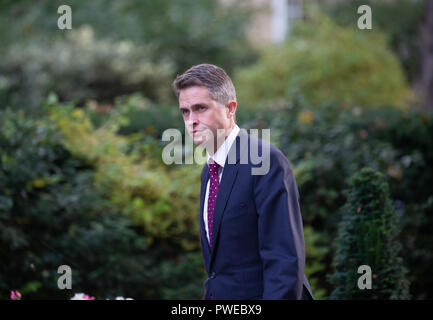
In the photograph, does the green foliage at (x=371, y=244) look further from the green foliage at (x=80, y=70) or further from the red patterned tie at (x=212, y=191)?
the green foliage at (x=80, y=70)

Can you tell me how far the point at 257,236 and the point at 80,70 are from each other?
7811mm

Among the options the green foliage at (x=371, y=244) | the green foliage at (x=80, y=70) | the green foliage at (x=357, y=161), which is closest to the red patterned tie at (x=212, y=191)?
the green foliage at (x=371, y=244)

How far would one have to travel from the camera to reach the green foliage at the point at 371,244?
320cm

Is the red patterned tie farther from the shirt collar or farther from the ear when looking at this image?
the ear

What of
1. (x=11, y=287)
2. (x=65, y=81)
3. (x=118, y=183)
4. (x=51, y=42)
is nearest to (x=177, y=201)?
(x=118, y=183)

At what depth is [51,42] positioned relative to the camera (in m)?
10.0

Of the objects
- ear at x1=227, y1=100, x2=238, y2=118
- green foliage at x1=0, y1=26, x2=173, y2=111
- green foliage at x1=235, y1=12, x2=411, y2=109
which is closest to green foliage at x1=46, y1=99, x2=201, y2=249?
ear at x1=227, y1=100, x2=238, y2=118

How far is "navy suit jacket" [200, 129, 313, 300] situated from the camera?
192 cm

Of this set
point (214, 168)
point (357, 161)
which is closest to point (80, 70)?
point (357, 161)

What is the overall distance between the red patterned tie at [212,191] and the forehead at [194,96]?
306mm

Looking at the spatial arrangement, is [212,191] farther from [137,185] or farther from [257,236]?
[137,185]

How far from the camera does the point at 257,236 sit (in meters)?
2.08

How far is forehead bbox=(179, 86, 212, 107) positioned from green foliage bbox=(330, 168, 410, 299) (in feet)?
5.00
